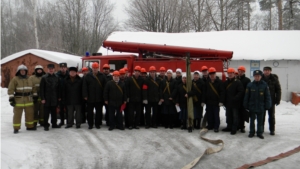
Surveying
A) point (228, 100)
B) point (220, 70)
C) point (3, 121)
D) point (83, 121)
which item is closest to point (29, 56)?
point (3, 121)

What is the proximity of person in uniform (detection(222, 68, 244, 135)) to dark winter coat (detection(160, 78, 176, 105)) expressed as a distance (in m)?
1.59

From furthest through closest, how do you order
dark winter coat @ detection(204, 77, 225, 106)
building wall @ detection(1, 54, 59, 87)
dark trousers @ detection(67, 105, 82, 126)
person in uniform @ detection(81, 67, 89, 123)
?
building wall @ detection(1, 54, 59, 87), person in uniform @ detection(81, 67, 89, 123), dark trousers @ detection(67, 105, 82, 126), dark winter coat @ detection(204, 77, 225, 106)

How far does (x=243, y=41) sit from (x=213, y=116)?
38.2ft

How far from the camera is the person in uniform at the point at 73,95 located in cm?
871

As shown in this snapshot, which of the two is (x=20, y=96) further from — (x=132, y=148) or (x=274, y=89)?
(x=274, y=89)

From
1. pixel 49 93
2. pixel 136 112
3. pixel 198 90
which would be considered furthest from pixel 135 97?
pixel 49 93

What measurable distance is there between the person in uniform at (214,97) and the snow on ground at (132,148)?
0.57 m

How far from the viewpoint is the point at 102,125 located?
9375mm

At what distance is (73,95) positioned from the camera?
343 inches

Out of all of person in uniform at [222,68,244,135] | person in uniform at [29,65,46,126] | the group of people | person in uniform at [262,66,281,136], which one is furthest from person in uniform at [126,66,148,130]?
person in uniform at [262,66,281,136]

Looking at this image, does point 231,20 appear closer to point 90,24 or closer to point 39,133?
point 90,24

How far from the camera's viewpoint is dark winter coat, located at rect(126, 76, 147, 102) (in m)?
8.80

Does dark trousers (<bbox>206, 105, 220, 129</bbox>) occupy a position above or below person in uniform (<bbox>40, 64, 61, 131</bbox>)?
below

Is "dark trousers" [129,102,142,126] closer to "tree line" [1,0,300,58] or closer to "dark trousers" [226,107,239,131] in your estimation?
"dark trousers" [226,107,239,131]
